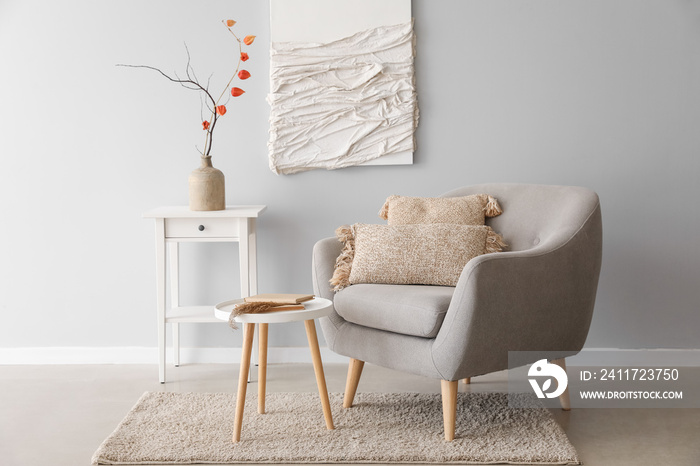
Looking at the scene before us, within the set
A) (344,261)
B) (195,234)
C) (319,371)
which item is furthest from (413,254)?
(195,234)

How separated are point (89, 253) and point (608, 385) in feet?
7.81

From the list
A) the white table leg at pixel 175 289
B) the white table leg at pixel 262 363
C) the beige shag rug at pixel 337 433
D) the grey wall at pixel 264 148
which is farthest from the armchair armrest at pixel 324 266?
the white table leg at pixel 175 289

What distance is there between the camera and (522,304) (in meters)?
2.33

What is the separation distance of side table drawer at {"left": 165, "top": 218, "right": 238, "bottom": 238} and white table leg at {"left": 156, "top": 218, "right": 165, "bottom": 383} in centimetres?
3

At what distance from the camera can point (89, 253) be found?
3457 mm

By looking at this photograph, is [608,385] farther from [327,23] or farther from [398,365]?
[327,23]

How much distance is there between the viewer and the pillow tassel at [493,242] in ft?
8.85

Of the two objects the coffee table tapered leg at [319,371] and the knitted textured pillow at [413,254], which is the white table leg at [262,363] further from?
the knitted textured pillow at [413,254]

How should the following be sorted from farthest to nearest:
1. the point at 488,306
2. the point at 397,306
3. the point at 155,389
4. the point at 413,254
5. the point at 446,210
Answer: the point at 155,389 < the point at 446,210 < the point at 413,254 < the point at 397,306 < the point at 488,306

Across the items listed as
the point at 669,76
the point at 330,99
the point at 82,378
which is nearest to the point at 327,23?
the point at 330,99

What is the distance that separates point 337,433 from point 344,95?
158cm

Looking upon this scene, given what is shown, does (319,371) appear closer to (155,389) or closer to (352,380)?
(352,380)

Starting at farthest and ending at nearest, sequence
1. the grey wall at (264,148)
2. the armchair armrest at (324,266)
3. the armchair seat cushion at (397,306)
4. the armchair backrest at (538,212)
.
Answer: the grey wall at (264,148), the armchair armrest at (324,266), the armchair backrest at (538,212), the armchair seat cushion at (397,306)

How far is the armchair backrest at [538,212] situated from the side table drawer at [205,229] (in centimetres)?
104
